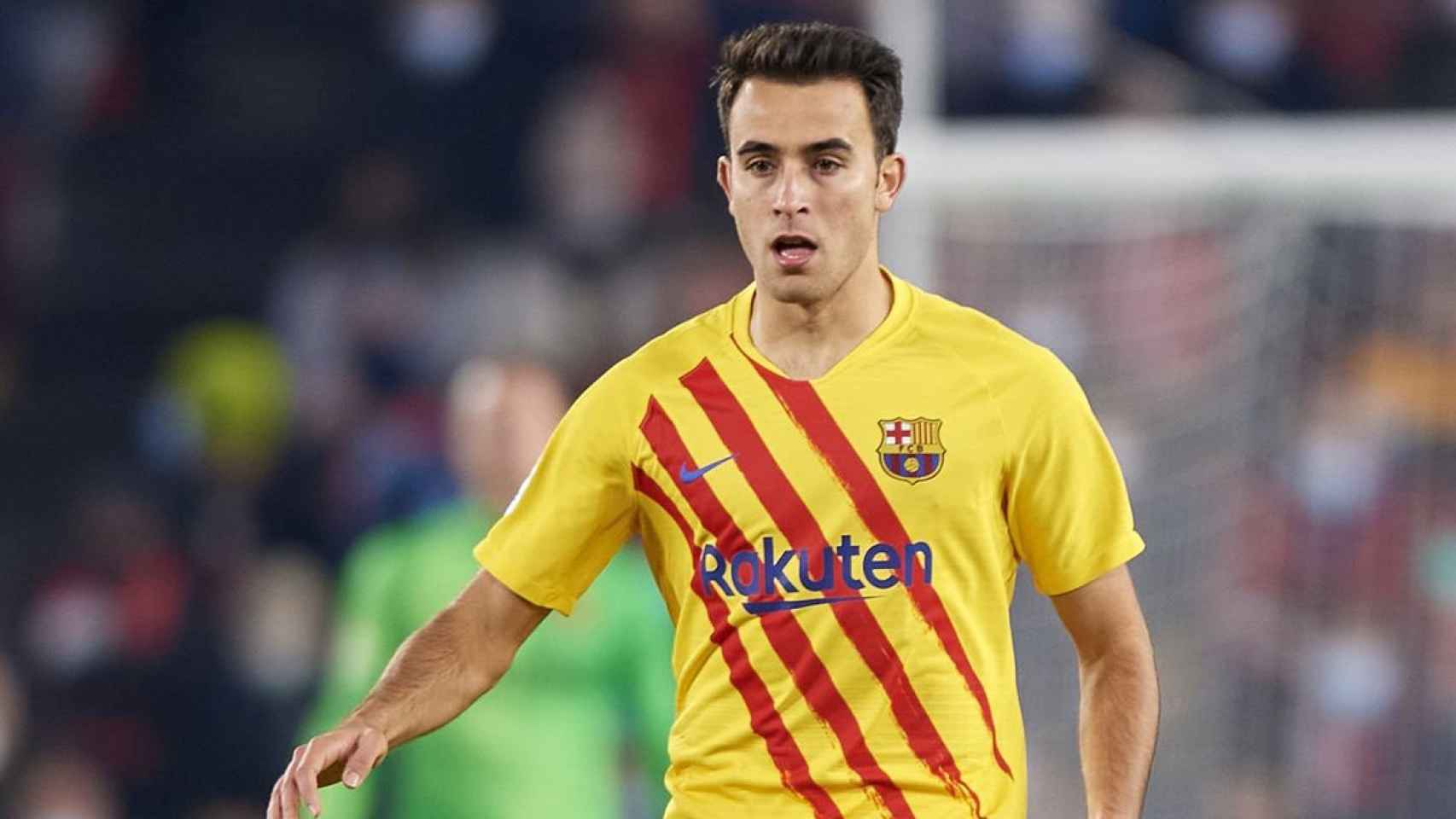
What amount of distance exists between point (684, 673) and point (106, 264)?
235 inches

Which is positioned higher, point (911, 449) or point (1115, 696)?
point (911, 449)

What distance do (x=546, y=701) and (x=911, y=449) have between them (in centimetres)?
234

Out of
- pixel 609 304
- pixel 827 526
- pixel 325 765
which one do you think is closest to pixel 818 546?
pixel 827 526

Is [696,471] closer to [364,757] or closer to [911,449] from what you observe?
[911,449]

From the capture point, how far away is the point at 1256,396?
660cm

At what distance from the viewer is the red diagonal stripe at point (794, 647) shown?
9.81ft

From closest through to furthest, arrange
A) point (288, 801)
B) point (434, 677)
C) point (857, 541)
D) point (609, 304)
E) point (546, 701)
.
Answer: point (288, 801) → point (857, 541) → point (434, 677) → point (546, 701) → point (609, 304)

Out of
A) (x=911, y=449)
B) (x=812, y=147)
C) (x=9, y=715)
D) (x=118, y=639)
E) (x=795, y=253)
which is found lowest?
(x=9, y=715)

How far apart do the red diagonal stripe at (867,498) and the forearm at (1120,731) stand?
12cm

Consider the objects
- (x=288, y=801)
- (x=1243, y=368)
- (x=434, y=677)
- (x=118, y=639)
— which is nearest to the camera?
(x=288, y=801)

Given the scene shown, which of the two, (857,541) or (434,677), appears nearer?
(857,541)

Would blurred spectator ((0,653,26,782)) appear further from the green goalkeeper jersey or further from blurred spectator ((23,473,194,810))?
the green goalkeeper jersey

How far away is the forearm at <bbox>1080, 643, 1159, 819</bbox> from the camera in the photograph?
3.06m

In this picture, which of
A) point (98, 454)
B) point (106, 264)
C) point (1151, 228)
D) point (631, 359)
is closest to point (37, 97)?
point (106, 264)
